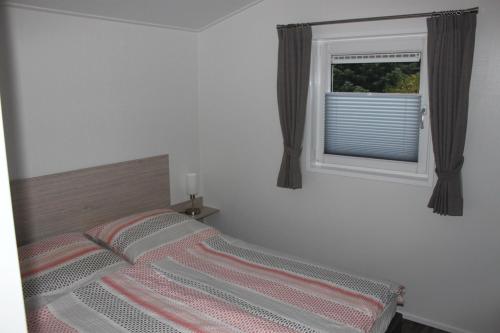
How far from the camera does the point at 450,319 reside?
2.90 m

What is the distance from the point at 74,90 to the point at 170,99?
860mm

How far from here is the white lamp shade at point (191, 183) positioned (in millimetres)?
3597

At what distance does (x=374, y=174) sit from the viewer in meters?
3.04

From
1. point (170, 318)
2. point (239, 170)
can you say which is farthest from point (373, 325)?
point (239, 170)

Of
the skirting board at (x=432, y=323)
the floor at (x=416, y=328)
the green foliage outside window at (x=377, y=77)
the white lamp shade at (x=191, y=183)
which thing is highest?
the green foliage outside window at (x=377, y=77)

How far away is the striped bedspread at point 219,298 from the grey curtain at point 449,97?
74cm

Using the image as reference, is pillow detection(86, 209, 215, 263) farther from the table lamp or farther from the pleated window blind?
the pleated window blind

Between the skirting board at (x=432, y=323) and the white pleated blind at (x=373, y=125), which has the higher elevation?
the white pleated blind at (x=373, y=125)

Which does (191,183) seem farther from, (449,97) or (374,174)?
(449,97)

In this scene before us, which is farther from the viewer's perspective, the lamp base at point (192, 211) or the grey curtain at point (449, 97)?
the lamp base at point (192, 211)

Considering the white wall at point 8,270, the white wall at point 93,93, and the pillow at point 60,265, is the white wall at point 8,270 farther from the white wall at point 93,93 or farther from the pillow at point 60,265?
the white wall at point 93,93

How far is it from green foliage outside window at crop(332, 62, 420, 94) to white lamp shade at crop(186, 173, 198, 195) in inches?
53.9

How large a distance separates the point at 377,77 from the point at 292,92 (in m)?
0.62

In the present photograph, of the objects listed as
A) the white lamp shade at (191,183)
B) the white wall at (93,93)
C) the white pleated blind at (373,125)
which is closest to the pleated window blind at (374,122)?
the white pleated blind at (373,125)
